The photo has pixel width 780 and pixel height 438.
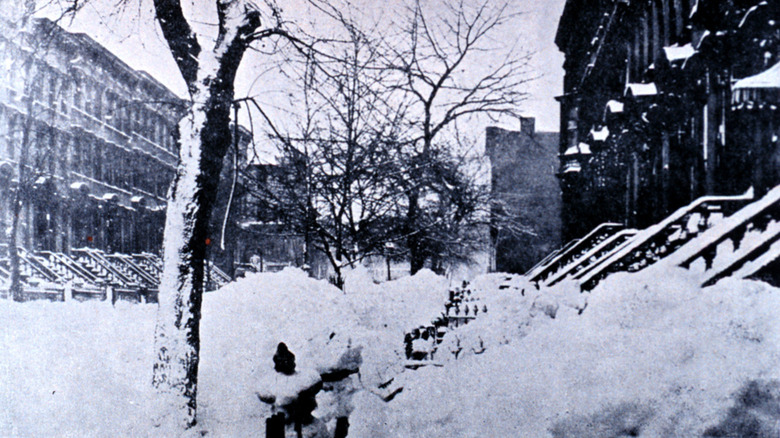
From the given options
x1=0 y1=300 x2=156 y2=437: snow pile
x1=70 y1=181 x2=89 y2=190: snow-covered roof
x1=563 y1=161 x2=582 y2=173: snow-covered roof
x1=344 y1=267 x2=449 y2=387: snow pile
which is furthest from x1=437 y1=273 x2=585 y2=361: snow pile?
x1=70 y1=181 x2=89 y2=190: snow-covered roof

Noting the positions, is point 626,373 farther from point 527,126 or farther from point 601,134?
point 527,126

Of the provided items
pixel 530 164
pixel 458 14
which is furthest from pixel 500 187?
pixel 458 14

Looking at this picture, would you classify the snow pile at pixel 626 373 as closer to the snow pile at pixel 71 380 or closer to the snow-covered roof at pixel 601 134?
the snow pile at pixel 71 380

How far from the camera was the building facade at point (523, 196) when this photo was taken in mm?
23578

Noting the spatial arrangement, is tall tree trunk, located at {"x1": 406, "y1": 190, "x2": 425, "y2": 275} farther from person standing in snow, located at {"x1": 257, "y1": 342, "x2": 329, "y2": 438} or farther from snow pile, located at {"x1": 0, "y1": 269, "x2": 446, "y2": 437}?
person standing in snow, located at {"x1": 257, "y1": 342, "x2": 329, "y2": 438}

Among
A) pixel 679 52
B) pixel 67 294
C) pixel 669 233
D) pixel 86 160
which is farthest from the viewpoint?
pixel 86 160

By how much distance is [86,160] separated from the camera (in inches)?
908

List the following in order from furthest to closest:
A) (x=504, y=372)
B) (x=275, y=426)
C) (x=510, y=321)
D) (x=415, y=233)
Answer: (x=415, y=233)
(x=510, y=321)
(x=504, y=372)
(x=275, y=426)

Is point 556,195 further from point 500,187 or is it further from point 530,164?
point 500,187

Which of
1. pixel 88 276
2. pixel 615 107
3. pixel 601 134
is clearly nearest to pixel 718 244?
pixel 615 107

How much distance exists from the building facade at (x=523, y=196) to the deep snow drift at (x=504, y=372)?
1622 centimetres

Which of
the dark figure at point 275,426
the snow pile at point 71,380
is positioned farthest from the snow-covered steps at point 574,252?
the dark figure at point 275,426

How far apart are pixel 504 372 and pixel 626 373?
1.20 metres

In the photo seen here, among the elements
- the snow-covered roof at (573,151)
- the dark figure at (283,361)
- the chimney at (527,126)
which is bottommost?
the dark figure at (283,361)
